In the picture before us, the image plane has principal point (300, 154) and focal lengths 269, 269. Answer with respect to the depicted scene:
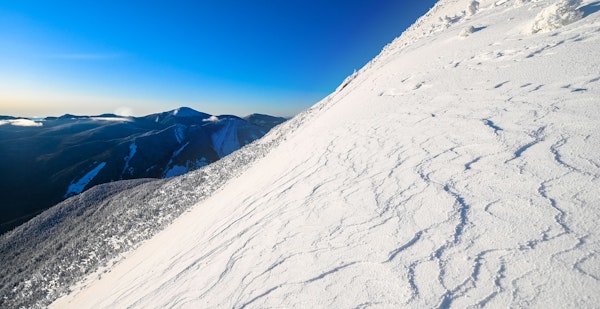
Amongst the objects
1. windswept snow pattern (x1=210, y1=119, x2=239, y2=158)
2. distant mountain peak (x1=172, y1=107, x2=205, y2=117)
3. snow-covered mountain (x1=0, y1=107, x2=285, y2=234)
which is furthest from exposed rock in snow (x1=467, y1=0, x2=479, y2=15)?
distant mountain peak (x1=172, y1=107, x2=205, y2=117)

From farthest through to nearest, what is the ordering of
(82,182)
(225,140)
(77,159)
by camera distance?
(225,140) < (77,159) < (82,182)

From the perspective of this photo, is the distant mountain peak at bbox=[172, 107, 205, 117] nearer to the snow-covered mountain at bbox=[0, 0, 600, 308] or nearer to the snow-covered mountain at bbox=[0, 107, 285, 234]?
the snow-covered mountain at bbox=[0, 107, 285, 234]

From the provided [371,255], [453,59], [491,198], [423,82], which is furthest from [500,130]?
[453,59]

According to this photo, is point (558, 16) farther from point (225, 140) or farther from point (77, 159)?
point (225, 140)

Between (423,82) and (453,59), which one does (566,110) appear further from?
(453,59)

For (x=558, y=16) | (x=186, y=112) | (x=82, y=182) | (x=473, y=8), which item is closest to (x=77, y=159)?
(x=82, y=182)

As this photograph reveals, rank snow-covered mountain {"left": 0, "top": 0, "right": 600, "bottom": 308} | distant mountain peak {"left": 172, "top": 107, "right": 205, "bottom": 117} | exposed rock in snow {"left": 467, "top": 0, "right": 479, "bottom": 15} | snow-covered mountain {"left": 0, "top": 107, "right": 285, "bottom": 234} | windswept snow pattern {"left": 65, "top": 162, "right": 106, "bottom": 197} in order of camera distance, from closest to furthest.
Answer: snow-covered mountain {"left": 0, "top": 0, "right": 600, "bottom": 308}, exposed rock in snow {"left": 467, "top": 0, "right": 479, "bottom": 15}, snow-covered mountain {"left": 0, "top": 107, "right": 285, "bottom": 234}, windswept snow pattern {"left": 65, "top": 162, "right": 106, "bottom": 197}, distant mountain peak {"left": 172, "top": 107, "right": 205, "bottom": 117}
